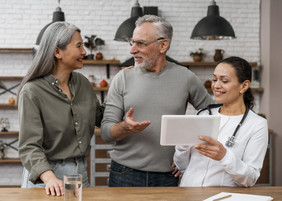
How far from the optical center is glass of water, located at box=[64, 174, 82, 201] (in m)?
1.62

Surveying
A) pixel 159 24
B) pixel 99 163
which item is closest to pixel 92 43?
pixel 99 163

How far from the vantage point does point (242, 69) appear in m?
2.16

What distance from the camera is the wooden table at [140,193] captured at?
73.6 inches

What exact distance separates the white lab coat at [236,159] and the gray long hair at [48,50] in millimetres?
805

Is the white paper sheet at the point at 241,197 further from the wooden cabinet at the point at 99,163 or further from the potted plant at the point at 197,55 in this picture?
the potted plant at the point at 197,55

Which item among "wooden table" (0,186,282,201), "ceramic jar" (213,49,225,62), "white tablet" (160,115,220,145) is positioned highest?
"ceramic jar" (213,49,225,62)

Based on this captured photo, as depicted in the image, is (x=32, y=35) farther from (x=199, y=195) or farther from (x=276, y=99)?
(x=199, y=195)

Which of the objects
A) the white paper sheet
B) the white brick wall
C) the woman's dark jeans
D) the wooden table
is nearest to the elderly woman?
the wooden table

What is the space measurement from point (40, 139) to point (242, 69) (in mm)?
1063

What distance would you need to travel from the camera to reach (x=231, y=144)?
2006mm

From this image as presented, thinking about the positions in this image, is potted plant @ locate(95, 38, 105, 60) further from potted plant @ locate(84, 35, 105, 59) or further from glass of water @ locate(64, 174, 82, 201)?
glass of water @ locate(64, 174, 82, 201)

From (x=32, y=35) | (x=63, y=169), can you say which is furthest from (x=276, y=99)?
(x=63, y=169)

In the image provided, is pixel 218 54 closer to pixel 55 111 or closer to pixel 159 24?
pixel 159 24

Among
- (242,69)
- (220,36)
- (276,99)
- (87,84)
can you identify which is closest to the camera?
(242,69)
